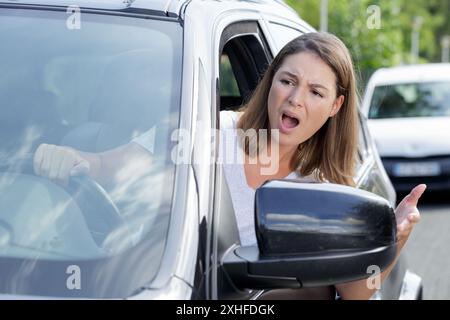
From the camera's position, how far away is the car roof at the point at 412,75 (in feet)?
40.3

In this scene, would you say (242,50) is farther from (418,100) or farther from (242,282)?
(418,100)

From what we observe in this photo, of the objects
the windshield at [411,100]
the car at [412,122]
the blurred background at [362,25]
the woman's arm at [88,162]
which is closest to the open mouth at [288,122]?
the woman's arm at [88,162]

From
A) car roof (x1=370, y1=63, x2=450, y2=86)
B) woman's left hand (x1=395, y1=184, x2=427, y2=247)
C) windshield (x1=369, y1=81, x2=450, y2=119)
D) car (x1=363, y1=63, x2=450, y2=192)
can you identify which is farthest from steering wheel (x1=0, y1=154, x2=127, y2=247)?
car roof (x1=370, y1=63, x2=450, y2=86)

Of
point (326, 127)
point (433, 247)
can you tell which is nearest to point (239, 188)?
point (326, 127)

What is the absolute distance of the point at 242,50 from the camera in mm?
3332

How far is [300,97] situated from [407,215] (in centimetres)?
42

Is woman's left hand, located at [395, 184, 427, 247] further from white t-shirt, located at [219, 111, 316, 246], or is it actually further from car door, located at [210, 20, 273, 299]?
car door, located at [210, 20, 273, 299]

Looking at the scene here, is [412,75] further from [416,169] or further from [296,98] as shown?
[296,98]

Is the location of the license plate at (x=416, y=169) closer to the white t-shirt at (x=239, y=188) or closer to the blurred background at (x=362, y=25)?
the blurred background at (x=362, y=25)

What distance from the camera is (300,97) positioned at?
2.51m

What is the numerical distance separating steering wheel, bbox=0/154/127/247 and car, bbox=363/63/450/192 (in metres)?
9.02

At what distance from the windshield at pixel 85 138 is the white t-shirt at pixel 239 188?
30 cm
